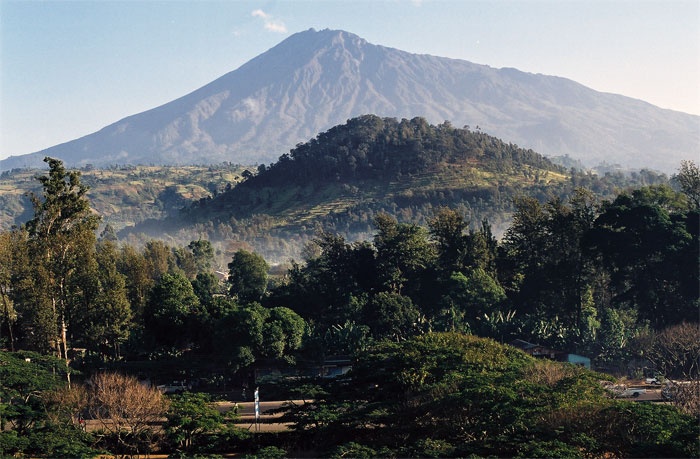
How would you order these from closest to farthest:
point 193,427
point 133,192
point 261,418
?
point 193,427 → point 261,418 → point 133,192

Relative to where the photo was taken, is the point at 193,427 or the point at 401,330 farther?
the point at 401,330

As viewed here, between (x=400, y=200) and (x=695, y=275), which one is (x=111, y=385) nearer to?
(x=695, y=275)

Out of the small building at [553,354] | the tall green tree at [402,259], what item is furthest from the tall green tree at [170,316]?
the small building at [553,354]

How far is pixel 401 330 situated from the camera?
1396 inches

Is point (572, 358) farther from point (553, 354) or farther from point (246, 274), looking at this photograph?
point (246, 274)

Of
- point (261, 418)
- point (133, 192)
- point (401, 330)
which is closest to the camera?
point (261, 418)

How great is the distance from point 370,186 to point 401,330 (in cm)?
6359

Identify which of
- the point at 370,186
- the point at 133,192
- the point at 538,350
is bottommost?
the point at 538,350

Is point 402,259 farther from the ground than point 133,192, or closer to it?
closer to it

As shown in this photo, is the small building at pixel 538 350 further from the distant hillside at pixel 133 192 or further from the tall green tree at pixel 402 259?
the distant hillside at pixel 133 192

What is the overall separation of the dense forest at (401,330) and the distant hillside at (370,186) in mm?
43673

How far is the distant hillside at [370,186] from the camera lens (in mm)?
88250

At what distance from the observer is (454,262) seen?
125 ft

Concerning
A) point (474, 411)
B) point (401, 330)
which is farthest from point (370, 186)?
point (474, 411)
